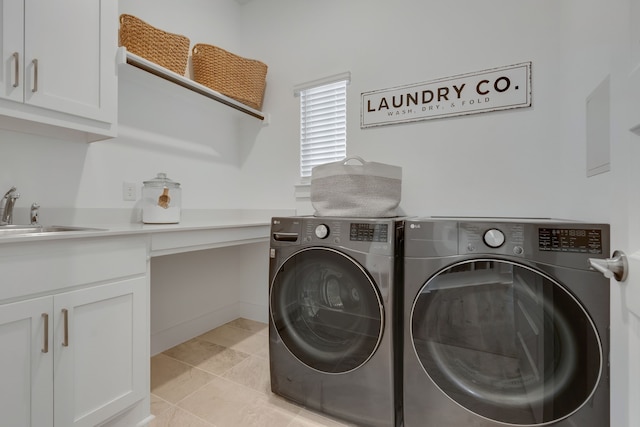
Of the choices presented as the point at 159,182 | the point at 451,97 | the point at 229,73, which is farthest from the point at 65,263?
the point at 451,97

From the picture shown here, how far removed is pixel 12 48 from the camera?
1129 mm

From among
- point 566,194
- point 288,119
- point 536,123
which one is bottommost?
point 566,194

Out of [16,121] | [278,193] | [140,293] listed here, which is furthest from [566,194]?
[16,121]

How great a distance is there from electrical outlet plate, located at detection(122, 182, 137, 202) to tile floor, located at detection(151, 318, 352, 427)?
107 centimetres

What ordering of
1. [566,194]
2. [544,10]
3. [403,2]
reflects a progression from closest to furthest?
[566,194]
[544,10]
[403,2]

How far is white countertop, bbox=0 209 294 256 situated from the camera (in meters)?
1.15

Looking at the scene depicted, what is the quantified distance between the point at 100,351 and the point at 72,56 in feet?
4.21

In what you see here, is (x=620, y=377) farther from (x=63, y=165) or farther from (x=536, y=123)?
(x=63, y=165)

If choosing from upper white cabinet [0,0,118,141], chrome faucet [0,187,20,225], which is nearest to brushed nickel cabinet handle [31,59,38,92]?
upper white cabinet [0,0,118,141]

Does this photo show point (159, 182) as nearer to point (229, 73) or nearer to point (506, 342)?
point (229, 73)

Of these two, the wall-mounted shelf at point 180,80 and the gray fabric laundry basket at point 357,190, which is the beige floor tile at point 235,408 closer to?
the gray fabric laundry basket at point 357,190

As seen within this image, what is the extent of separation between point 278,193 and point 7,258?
171 centimetres

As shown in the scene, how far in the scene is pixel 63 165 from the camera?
1536mm

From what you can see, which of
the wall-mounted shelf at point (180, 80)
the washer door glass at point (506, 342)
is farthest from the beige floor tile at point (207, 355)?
the wall-mounted shelf at point (180, 80)
